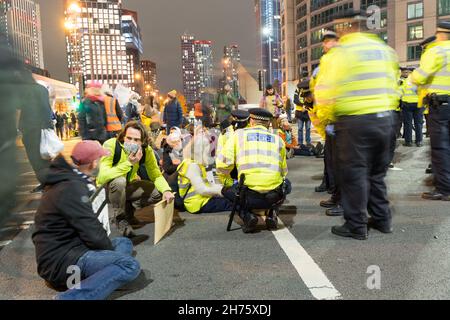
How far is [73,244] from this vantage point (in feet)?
11.3

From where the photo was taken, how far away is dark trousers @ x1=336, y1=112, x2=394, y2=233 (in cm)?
458

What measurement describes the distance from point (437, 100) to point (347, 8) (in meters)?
59.6

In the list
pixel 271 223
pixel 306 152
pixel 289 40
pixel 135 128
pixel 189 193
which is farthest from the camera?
pixel 289 40

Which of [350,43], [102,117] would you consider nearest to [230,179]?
[350,43]

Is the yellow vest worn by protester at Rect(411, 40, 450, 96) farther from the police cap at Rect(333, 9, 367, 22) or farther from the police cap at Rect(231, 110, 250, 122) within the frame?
the police cap at Rect(231, 110, 250, 122)

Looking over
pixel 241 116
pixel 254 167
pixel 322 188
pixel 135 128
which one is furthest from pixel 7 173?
pixel 322 188

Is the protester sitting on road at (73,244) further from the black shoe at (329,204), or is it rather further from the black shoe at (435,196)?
the black shoe at (435,196)

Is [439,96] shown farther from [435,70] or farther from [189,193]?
[189,193]

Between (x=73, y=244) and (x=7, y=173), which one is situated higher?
(x=7, y=173)

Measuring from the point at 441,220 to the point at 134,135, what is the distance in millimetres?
3698

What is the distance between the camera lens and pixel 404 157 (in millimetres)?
10422

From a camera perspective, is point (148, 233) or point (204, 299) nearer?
point (204, 299)

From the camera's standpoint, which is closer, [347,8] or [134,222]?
[134,222]
